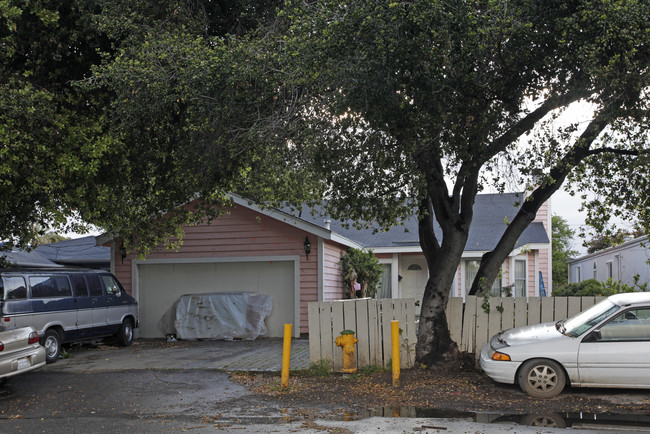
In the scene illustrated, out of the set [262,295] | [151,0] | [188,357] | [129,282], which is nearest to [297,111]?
[151,0]

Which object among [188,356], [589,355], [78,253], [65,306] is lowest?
[188,356]

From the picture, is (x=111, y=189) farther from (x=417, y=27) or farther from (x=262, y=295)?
(x=417, y=27)

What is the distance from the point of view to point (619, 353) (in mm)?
8375

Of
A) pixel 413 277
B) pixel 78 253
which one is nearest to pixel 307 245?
pixel 413 277

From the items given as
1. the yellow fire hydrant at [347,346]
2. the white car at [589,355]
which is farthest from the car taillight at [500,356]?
the yellow fire hydrant at [347,346]

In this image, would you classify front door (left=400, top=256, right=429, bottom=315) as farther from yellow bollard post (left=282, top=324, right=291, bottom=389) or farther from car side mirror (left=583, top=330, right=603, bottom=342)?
car side mirror (left=583, top=330, right=603, bottom=342)

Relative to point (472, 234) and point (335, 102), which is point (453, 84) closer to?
point (335, 102)

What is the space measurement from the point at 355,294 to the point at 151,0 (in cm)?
1085

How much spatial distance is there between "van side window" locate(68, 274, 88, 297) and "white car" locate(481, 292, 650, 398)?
956 cm

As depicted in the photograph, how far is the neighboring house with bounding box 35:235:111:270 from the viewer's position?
23022 millimetres

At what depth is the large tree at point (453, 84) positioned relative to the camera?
8.31 metres

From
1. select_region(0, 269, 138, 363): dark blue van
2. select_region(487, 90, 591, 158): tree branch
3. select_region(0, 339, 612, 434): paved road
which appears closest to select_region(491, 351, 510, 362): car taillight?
select_region(0, 339, 612, 434): paved road

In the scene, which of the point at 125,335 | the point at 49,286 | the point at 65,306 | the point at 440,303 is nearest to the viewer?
the point at 440,303

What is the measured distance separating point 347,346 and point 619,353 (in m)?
4.05
